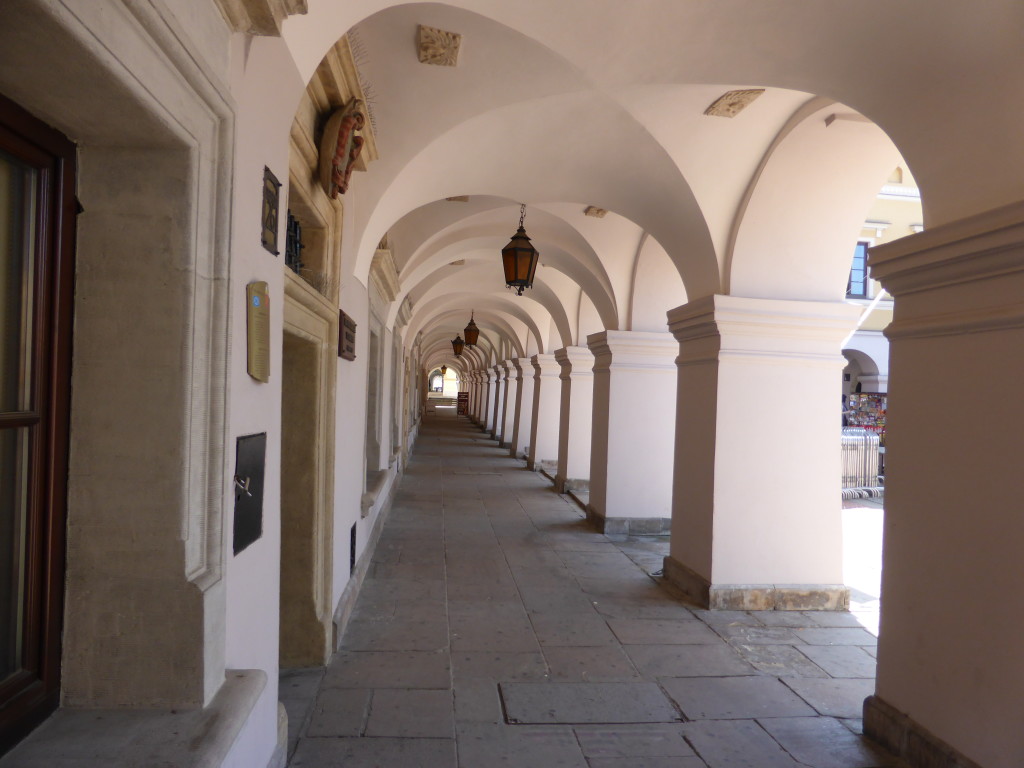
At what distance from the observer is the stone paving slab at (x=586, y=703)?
3766 mm

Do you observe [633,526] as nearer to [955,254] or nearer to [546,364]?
[955,254]

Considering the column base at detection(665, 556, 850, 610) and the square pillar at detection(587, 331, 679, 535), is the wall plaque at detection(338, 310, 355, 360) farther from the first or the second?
the square pillar at detection(587, 331, 679, 535)

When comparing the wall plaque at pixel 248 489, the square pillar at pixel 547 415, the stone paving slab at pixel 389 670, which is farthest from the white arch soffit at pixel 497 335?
the wall plaque at pixel 248 489

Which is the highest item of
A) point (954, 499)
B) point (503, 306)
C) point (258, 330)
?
point (503, 306)

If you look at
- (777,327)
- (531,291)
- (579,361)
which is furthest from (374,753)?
(531,291)

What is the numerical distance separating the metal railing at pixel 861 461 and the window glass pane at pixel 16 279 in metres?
13.2

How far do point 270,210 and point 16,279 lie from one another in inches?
45.8

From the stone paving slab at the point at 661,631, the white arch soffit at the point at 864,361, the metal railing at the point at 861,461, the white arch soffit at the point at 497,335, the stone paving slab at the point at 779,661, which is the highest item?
the white arch soffit at the point at 497,335

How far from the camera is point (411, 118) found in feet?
16.1

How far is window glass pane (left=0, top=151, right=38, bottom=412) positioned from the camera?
1559mm

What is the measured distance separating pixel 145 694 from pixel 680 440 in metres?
5.44

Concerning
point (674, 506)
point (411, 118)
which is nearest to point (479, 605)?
point (674, 506)

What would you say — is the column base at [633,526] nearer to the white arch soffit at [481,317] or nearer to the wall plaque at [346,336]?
the wall plaque at [346,336]

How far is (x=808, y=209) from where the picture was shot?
5.68m
